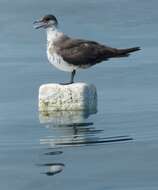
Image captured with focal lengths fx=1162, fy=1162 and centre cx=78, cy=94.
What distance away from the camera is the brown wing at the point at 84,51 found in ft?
57.1

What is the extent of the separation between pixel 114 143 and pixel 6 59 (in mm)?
7465

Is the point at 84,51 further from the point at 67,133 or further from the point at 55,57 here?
the point at 67,133

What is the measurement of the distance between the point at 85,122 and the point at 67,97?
3.03ft

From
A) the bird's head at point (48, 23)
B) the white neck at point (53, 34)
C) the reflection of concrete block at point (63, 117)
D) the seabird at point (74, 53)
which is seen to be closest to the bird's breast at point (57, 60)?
the seabird at point (74, 53)

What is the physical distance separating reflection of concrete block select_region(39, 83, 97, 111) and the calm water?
0.21m

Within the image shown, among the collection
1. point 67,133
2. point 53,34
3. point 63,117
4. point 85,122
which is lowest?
point 67,133

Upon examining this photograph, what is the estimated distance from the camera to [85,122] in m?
15.9

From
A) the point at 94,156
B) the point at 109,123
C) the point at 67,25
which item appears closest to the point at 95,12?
the point at 67,25

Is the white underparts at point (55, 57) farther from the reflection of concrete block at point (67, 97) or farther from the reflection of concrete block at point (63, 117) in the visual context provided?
the reflection of concrete block at point (63, 117)

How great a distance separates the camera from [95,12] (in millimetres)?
28891

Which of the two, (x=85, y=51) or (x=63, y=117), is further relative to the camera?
(x=85, y=51)

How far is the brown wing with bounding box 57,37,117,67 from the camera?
17.4 meters

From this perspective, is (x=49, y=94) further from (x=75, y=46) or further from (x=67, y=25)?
(x=67, y=25)

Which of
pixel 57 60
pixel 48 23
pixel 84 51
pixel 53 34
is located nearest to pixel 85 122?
pixel 57 60
